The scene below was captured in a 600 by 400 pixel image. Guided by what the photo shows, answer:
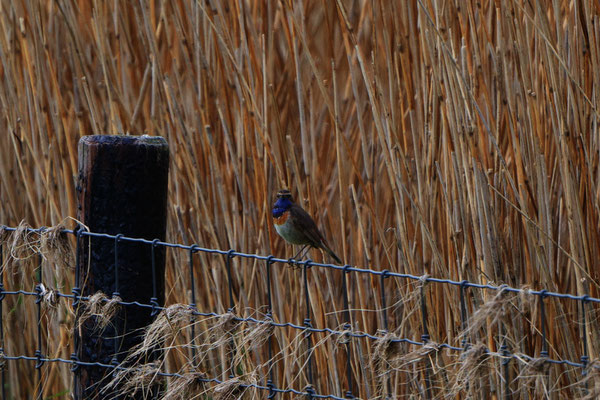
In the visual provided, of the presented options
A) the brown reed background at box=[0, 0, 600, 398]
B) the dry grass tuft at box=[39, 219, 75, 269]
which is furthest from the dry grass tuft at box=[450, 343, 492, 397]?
the dry grass tuft at box=[39, 219, 75, 269]

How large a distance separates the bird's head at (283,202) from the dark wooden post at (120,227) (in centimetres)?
60

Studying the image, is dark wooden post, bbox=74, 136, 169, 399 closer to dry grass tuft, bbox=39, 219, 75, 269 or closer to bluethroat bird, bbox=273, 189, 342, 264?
dry grass tuft, bbox=39, 219, 75, 269

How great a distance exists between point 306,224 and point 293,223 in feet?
0.11

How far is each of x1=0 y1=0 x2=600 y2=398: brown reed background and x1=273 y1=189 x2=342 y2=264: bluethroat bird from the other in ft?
0.24

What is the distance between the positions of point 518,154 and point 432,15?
0.36 m

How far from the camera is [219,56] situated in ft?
7.29

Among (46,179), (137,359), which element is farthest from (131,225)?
(46,179)

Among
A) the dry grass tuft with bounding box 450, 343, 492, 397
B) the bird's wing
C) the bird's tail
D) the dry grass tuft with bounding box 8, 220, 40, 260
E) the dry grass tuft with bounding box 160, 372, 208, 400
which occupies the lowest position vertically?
the dry grass tuft with bounding box 160, 372, 208, 400

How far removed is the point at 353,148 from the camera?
238cm

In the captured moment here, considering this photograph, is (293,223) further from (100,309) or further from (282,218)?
(100,309)

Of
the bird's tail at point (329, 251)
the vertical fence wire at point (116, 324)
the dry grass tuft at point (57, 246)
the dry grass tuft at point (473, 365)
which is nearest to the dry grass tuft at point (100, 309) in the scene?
the vertical fence wire at point (116, 324)

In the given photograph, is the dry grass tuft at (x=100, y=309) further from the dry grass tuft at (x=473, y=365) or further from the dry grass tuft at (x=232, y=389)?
the dry grass tuft at (x=473, y=365)

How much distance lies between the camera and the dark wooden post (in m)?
1.43

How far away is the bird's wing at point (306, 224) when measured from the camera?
78.5 inches
